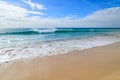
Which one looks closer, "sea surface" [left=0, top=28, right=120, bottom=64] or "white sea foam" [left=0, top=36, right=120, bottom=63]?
"white sea foam" [left=0, top=36, right=120, bottom=63]

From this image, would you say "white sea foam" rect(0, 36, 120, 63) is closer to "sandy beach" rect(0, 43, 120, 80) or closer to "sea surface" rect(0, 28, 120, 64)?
"sea surface" rect(0, 28, 120, 64)

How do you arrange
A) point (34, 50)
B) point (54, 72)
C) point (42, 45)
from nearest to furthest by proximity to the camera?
1. point (54, 72)
2. point (34, 50)
3. point (42, 45)

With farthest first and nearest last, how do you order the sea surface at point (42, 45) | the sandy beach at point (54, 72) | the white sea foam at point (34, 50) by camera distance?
the sea surface at point (42, 45), the white sea foam at point (34, 50), the sandy beach at point (54, 72)

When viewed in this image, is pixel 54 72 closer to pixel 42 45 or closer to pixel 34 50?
pixel 34 50

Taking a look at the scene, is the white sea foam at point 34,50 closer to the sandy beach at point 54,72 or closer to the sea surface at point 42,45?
the sea surface at point 42,45

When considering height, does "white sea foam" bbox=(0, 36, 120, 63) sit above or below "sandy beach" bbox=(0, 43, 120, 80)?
above

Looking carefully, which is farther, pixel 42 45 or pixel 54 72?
pixel 42 45

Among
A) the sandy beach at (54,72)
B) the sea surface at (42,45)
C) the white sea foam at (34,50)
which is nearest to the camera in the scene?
the sandy beach at (54,72)

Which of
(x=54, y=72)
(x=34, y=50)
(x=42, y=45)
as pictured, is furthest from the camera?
(x=42, y=45)

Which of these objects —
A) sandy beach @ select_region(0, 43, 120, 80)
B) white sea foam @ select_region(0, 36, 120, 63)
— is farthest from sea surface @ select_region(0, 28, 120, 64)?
sandy beach @ select_region(0, 43, 120, 80)

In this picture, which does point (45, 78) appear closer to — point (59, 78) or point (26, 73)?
point (59, 78)

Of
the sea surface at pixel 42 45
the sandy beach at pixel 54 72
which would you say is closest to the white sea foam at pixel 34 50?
the sea surface at pixel 42 45

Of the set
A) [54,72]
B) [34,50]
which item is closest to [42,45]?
[34,50]

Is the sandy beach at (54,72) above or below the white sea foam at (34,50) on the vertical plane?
below
